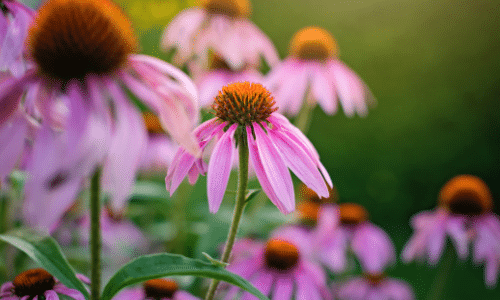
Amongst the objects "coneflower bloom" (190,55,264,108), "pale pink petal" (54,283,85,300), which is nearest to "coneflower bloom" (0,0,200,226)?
"pale pink petal" (54,283,85,300)

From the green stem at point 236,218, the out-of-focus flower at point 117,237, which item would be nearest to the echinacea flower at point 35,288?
the green stem at point 236,218

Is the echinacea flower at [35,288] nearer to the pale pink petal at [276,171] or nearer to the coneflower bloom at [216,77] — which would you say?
the pale pink petal at [276,171]

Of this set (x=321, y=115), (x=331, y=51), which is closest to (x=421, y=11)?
(x=321, y=115)

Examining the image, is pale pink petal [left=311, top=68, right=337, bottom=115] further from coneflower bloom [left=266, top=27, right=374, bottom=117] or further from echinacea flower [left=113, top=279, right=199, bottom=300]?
echinacea flower [left=113, top=279, right=199, bottom=300]

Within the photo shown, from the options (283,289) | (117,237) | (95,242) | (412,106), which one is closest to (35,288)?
(95,242)

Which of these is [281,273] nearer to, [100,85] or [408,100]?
[100,85]

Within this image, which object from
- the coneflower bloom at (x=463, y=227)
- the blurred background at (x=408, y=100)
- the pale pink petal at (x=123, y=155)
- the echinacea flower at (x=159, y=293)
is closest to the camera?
the pale pink petal at (x=123, y=155)

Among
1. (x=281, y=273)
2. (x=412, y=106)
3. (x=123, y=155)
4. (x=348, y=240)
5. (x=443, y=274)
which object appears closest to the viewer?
(x=123, y=155)
